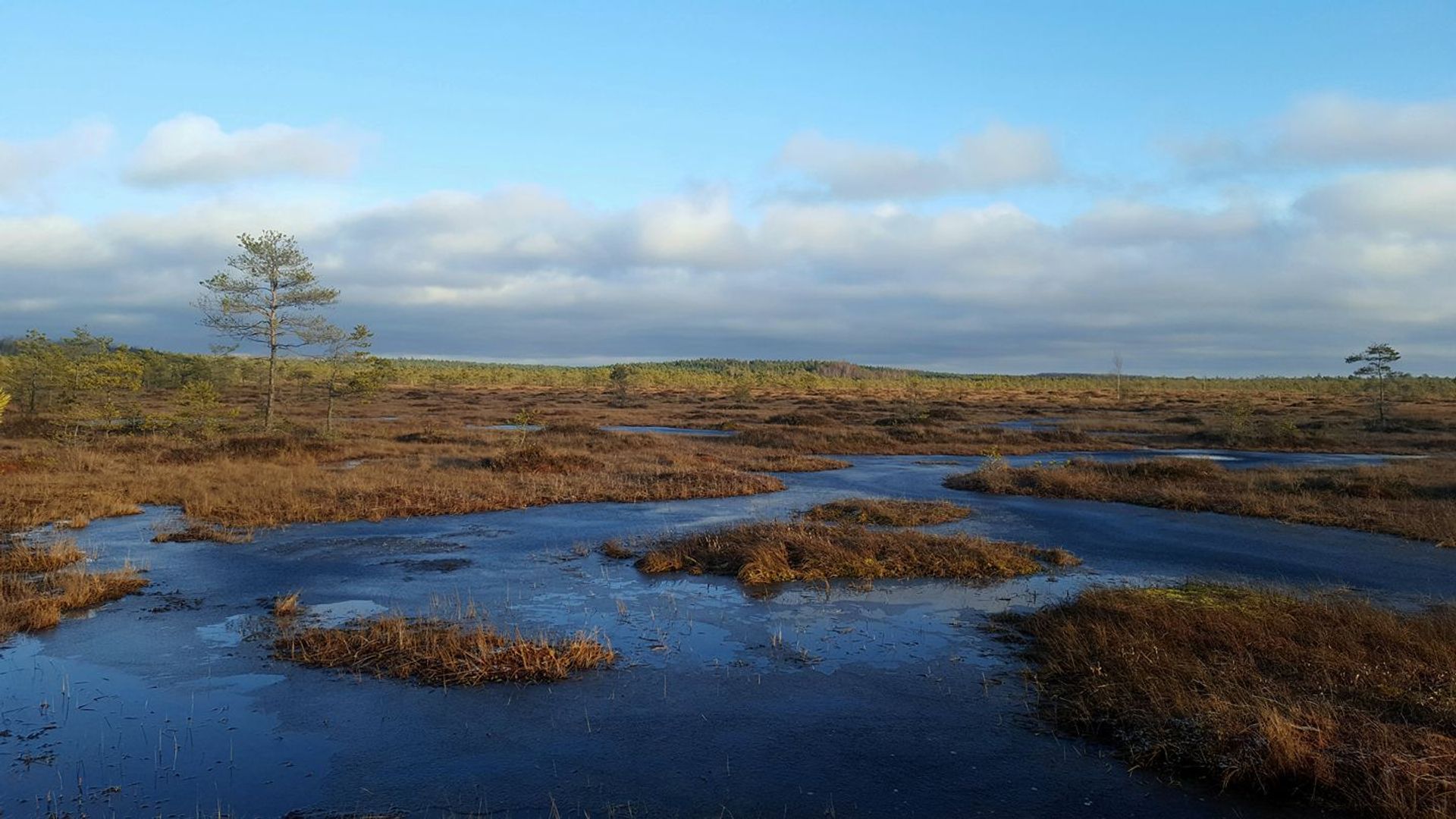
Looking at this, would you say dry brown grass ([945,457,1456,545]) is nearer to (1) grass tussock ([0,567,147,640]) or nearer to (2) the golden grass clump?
(2) the golden grass clump

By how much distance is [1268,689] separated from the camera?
8.54 meters

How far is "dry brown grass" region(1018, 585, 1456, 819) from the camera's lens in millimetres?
6941

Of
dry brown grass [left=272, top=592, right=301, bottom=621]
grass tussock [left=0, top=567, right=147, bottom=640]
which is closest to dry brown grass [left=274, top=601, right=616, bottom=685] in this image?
dry brown grass [left=272, top=592, right=301, bottom=621]

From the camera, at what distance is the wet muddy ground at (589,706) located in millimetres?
7094

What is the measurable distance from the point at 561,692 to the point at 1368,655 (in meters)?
9.42

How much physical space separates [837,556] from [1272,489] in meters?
17.2

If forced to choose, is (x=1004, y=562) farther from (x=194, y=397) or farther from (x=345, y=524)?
(x=194, y=397)

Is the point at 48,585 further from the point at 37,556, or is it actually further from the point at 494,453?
the point at 494,453

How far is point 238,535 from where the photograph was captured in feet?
58.6

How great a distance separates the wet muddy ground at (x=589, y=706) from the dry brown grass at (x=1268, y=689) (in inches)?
19.1

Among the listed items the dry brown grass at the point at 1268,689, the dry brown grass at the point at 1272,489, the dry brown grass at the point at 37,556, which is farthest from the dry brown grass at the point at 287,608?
the dry brown grass at the point at 1272,489

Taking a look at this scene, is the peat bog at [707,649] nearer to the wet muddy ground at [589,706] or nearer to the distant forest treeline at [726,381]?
the wet muddy ground at [589,706]

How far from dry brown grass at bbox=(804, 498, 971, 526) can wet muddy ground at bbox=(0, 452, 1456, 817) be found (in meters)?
4.83

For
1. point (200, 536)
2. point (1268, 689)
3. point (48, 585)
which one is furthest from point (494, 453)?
point (1268, 689)
